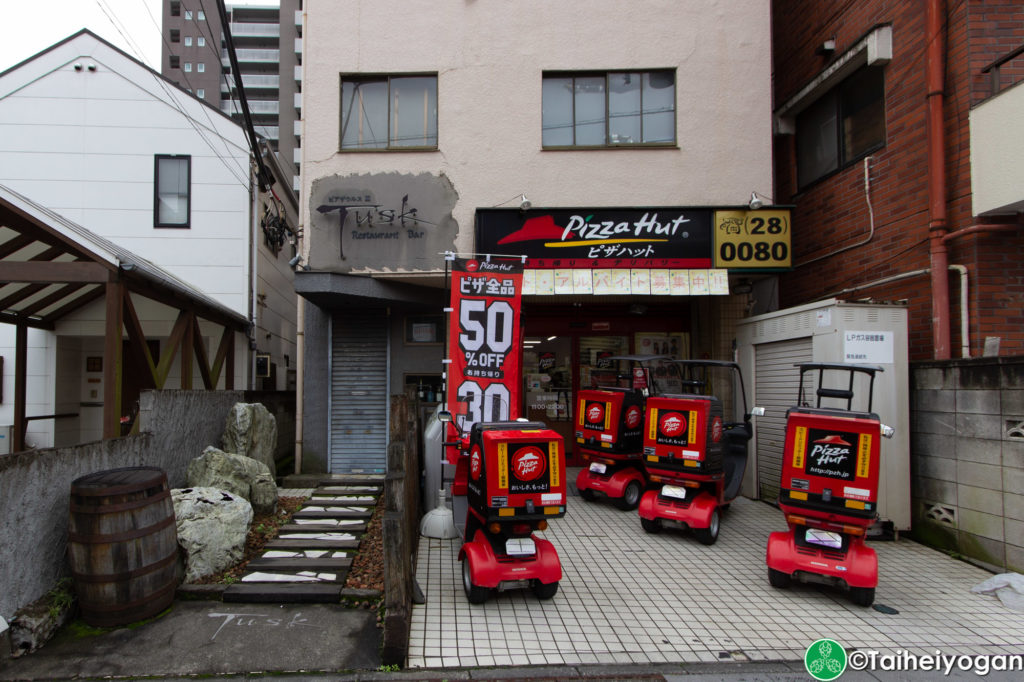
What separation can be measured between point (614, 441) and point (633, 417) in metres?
0.44

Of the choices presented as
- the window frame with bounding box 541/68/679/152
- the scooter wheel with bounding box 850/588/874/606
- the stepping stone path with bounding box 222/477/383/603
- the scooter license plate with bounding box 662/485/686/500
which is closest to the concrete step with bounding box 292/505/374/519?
the stepping stone path with bounding box 222/477/383/603

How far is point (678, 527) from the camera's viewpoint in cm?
644

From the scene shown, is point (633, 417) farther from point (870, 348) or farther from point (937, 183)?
point (937, 183)

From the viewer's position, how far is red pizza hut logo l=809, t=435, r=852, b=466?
4.86 meters

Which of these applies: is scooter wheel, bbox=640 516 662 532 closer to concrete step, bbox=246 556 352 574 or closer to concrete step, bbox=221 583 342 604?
concrete step, bbox=246 556 352 574

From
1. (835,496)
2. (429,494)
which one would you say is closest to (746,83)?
(835,496)

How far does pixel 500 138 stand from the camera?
9117 mm

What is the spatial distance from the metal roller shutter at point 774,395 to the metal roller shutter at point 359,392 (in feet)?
19.9

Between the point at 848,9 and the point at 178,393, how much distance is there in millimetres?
11068

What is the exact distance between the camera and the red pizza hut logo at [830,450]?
4.86 metres

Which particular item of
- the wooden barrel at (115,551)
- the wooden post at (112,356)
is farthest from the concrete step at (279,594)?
the wooden post at (112,356)

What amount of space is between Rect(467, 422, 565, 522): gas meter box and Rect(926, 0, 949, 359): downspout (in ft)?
17.0

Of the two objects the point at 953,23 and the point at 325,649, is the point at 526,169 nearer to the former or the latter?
the point at 953,23

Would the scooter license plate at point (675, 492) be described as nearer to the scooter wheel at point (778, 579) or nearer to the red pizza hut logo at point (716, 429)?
the red pizza hut logo at point (716, 429)
